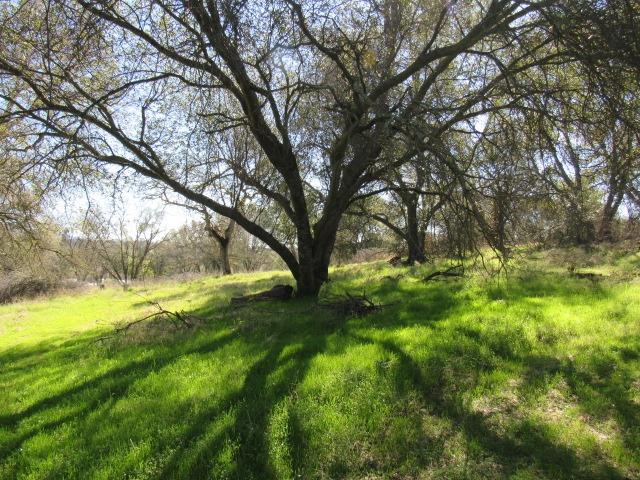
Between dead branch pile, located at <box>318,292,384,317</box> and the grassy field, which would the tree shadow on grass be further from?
dead branch pile, located at <box>318,292,384,317</box>

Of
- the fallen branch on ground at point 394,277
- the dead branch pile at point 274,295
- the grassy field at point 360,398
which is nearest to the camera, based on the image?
the grassy field at point 360,398

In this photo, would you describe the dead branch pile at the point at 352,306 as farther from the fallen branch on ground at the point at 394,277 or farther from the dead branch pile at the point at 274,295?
the fallen branch on ground at the point at 394,277

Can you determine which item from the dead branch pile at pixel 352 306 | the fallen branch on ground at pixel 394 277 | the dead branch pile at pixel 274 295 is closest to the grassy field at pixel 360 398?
the dead branch pile at pixel 352 306

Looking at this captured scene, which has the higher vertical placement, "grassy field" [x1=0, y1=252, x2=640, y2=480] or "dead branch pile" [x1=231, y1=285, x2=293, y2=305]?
"dead branch pile" [x1=231, y1=285, x2=293, y2=305]

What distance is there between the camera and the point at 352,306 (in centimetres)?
862

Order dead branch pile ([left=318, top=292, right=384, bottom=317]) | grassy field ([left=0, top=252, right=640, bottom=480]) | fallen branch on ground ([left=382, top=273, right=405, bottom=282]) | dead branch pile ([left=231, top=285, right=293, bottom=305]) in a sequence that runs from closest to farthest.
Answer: grassy field ([left=0, top=252, right=640, bottom=480]), dead branch pile ([left=318, top=292, right=384, bottom=317]), dead branch pile ([left=231, top=285, right=293, bottom=305]), fallen branch on ground ([left=382, top=273, right=405, bottom=282])

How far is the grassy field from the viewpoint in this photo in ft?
13.2

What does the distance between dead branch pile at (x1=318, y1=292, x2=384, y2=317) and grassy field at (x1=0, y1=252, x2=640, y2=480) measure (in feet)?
1.09

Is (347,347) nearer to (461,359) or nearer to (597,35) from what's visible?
(461,359)

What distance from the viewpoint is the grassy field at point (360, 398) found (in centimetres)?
402

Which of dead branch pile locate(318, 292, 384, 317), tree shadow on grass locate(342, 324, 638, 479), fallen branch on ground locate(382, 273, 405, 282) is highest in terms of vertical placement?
fallen branch on ground locate(382, 273, 405, 282)

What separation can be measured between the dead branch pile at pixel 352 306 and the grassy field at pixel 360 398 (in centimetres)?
33

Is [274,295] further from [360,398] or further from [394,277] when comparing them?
[360,398]

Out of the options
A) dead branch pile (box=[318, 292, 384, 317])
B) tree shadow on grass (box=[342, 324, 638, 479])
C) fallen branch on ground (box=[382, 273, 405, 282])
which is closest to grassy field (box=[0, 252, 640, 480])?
tree shadow on grass (box=[342, 324, 638, 479])
